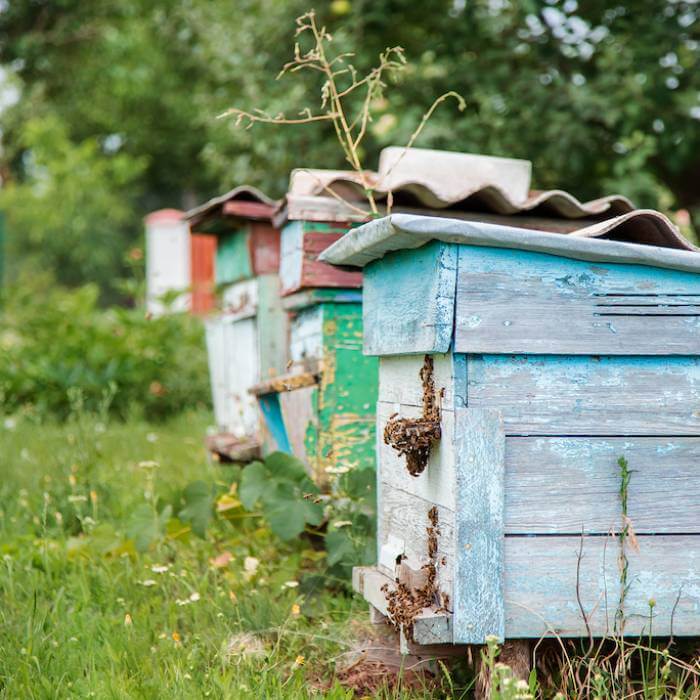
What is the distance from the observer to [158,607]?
3068 millimetres

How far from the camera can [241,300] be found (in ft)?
14.6

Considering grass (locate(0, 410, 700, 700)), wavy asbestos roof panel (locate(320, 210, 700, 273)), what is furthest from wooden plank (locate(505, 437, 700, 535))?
wavy asbestos roof panel (locate(320, 210, 700, 273))

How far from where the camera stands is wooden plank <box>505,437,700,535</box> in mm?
2217

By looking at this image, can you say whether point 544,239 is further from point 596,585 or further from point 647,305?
point 596,585

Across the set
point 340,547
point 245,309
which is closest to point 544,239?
point 340,547

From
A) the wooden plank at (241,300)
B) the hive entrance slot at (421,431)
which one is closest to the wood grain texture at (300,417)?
the wooden plank at (241,300)

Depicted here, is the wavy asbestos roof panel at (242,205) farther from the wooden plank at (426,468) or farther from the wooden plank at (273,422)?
the wooden plank at (426,468)

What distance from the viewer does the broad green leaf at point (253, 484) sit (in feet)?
10.6

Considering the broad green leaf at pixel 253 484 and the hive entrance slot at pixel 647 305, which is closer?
the hive entrance slot at pixel 647 305

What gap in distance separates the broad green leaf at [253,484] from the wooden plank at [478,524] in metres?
1.19

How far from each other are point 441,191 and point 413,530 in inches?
61.7

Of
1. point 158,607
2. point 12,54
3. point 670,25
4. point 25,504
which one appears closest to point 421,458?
point 158,607

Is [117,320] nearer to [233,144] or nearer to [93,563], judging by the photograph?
[233,144]

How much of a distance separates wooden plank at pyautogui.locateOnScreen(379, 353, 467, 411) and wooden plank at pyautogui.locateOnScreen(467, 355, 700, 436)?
0.09 feet
